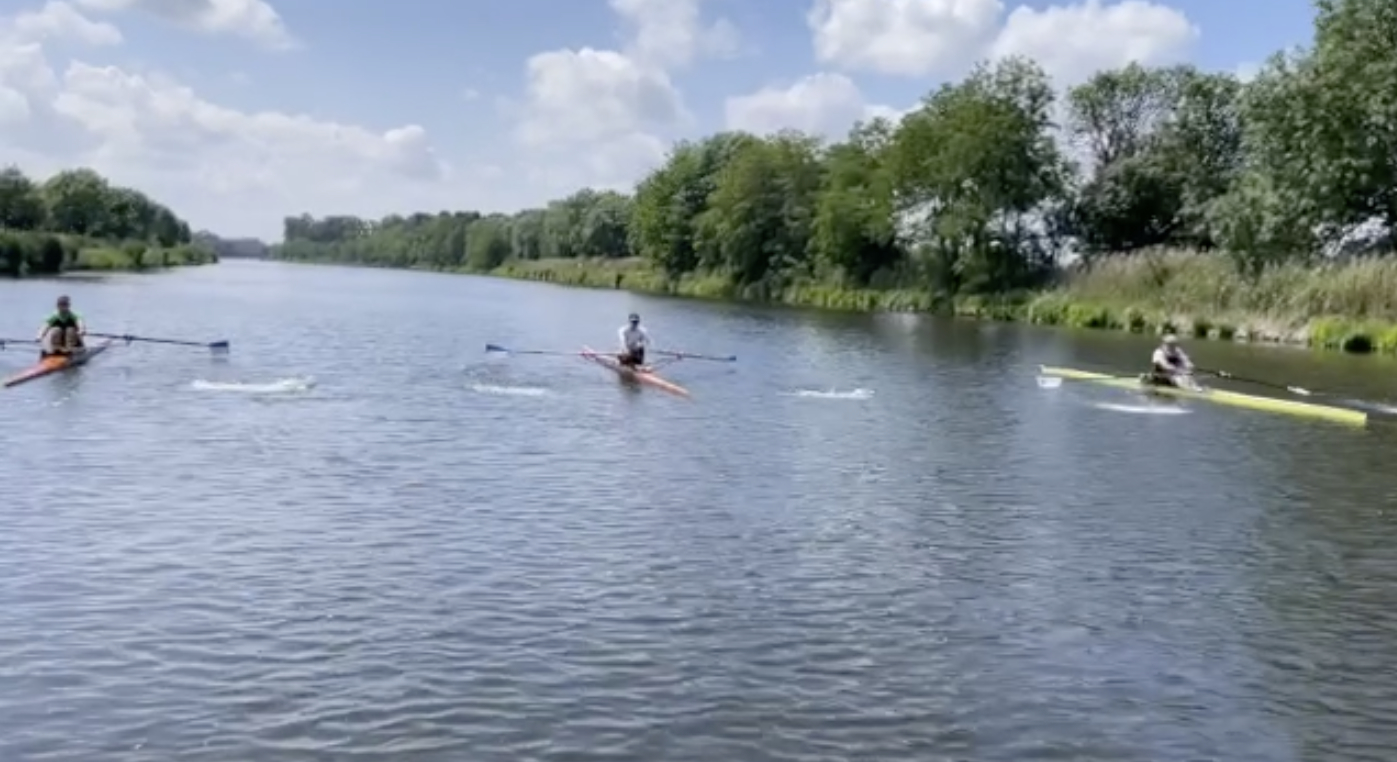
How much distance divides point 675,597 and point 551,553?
1.97 meters

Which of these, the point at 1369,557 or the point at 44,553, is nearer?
the point at 44,553

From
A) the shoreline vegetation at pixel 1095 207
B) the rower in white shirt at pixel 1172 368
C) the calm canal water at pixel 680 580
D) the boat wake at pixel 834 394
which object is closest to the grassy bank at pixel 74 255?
the shoreline vegetation at pixel 1095 207

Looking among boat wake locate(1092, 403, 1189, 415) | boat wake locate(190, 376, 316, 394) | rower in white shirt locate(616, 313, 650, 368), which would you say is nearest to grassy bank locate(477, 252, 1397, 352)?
boat wake locate(1092, 403, 1189, 415)

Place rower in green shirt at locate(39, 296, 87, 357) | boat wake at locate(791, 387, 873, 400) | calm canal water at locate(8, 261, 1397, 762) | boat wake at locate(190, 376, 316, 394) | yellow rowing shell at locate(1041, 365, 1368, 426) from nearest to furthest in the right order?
calm canal water at locate(8, 261, 1397, 762) < yellow rowing shell at locate(1041, 365, 1368, 426) < boat wake at locate(190, 376, 316, 394) < boat wake at locate(791, 387, 873, 400) < rower in green shirt at locate(39, 296, 87, 357)

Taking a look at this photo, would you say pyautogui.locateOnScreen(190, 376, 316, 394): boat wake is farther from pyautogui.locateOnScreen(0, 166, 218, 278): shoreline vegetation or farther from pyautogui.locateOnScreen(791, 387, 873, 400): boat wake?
pyautogui.locateOnScreen(0, 166, 218, 278): shoreline vegetation

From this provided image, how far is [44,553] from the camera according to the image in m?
13.7

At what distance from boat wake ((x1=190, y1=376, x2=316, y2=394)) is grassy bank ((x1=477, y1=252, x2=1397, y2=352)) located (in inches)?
1209

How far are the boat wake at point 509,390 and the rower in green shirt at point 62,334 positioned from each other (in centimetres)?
841

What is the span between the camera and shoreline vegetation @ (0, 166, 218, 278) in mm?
99250

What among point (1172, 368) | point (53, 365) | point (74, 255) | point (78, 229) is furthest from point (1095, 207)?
point (78, 229)

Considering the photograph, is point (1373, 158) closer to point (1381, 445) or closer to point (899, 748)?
point (1381, 445)

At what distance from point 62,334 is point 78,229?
126045mm

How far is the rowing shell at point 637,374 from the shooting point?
1160 inches

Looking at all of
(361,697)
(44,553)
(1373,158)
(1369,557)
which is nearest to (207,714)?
(361,697)
